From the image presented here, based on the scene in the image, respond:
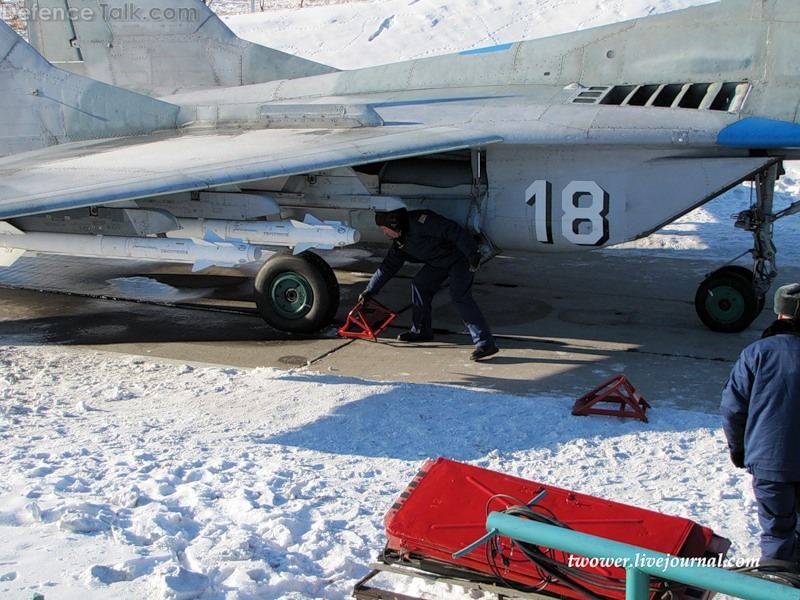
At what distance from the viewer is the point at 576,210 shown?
28.9ft

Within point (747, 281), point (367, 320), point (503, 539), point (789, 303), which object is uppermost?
point (789, 303)

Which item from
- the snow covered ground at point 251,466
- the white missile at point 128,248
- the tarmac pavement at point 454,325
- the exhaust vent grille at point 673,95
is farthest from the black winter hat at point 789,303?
the white missile at point 128,248

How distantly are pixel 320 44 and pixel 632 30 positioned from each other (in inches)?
767

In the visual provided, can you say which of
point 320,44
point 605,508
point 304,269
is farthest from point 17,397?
point 320,44

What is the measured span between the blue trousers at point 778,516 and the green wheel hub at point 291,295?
229 inches

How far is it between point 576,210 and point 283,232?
291 cm

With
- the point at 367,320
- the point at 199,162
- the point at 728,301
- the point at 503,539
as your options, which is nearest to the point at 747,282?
the point at 728,301

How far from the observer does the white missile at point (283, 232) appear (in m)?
8.77

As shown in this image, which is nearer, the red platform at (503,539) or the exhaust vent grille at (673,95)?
the red platform at (503,539)

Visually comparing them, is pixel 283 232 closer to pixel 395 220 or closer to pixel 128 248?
pixel 395 220

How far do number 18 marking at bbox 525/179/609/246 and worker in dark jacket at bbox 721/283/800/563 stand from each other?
4559 mm

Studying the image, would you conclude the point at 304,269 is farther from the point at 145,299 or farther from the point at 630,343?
the point at 630,343

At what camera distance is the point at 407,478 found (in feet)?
18.3

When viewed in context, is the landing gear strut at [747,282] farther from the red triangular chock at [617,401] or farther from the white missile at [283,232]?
the white missile at [283,232]
